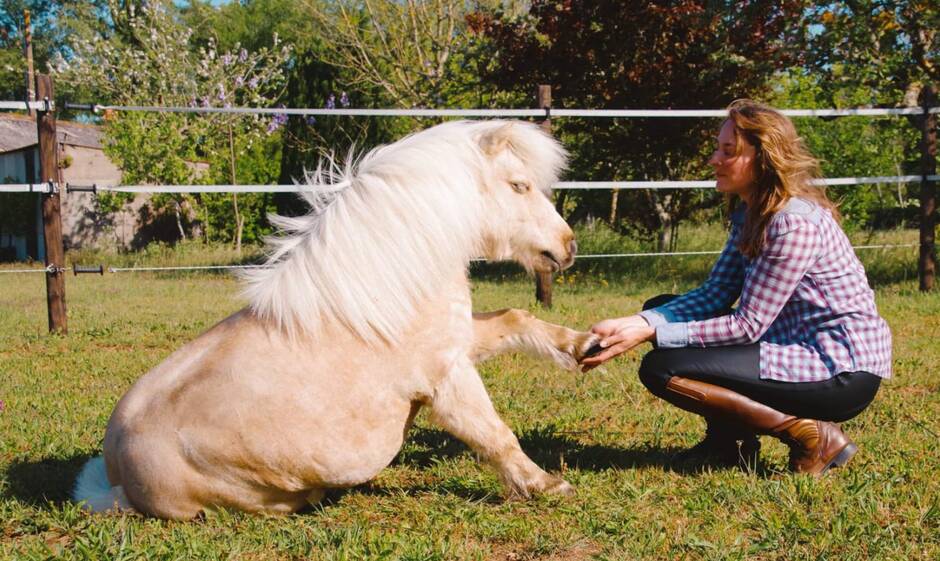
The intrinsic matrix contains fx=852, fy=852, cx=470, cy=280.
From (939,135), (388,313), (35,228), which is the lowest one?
(35,228)

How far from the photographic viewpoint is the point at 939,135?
938cm

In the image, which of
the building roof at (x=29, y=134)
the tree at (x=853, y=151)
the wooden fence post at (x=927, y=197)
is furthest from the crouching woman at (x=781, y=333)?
the building roof at (x=29, y=134)

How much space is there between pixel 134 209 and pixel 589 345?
17317mm

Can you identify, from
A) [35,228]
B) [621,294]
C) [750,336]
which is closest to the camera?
[750,336]

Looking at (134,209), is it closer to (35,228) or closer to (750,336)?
(35,228)

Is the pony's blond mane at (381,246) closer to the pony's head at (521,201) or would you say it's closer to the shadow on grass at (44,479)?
the pony's head at (521,201)

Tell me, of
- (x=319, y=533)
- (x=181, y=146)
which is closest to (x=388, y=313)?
(x=319, y=533)

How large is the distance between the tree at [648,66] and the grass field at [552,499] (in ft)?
17.4

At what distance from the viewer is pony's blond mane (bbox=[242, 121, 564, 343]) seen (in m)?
2.74

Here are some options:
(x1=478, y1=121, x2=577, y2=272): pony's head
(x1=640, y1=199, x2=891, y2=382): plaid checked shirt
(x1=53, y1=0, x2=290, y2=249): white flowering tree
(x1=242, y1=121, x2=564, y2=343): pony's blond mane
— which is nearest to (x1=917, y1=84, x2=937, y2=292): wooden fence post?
(x1=640, y1=199, x2=891, y2=382): plaid checked shirt

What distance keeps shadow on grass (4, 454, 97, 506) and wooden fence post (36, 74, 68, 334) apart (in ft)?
11.0

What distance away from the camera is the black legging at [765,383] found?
3.05 metres

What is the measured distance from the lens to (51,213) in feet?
21.3

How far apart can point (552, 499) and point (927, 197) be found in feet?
22.0
